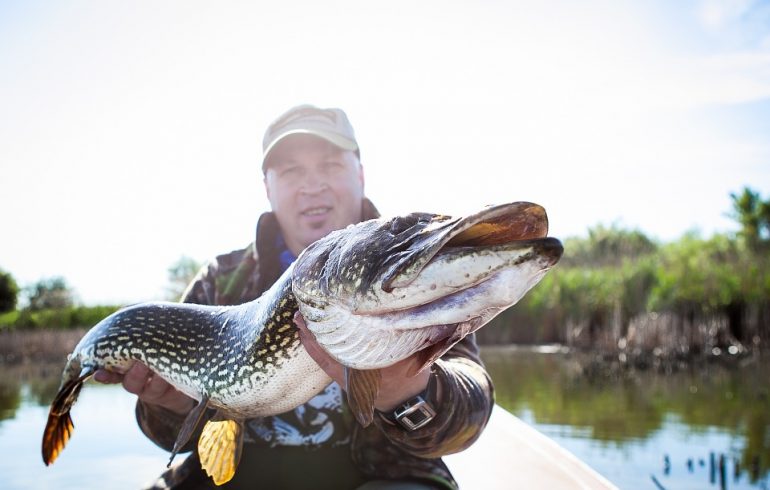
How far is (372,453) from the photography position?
8.41 feet

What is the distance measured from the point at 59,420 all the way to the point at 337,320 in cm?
169

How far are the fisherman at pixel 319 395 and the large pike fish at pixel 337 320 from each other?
0.45ft

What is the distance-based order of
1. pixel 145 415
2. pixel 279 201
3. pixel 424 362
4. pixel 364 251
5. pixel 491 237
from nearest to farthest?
pixel 491 237
pixel 364 251
pixel 424 362
pixel 145 415
pixel 279 201

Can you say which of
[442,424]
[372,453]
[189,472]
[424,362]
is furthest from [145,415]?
[424,362]

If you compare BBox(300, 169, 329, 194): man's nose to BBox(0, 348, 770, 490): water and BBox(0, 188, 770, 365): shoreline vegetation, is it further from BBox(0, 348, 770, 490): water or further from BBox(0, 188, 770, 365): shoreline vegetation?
BBox(0, 188, 770, 365): shoreline vegetation

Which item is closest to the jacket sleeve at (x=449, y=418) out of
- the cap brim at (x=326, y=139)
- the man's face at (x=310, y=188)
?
the man's face at (x=310, y=188)

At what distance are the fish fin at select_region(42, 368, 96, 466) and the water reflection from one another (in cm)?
477

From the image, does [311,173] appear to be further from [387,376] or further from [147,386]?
[387,376]

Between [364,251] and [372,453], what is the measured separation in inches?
51.8

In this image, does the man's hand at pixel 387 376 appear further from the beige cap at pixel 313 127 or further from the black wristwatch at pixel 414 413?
the beige cap at pixel 313 127

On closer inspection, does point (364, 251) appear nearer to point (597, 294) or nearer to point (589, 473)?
point (589, 473)

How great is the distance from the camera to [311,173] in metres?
3.14

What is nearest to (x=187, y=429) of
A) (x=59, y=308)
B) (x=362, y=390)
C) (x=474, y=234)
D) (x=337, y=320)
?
(x=362, y=390)

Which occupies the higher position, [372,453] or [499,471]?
[372,453]
